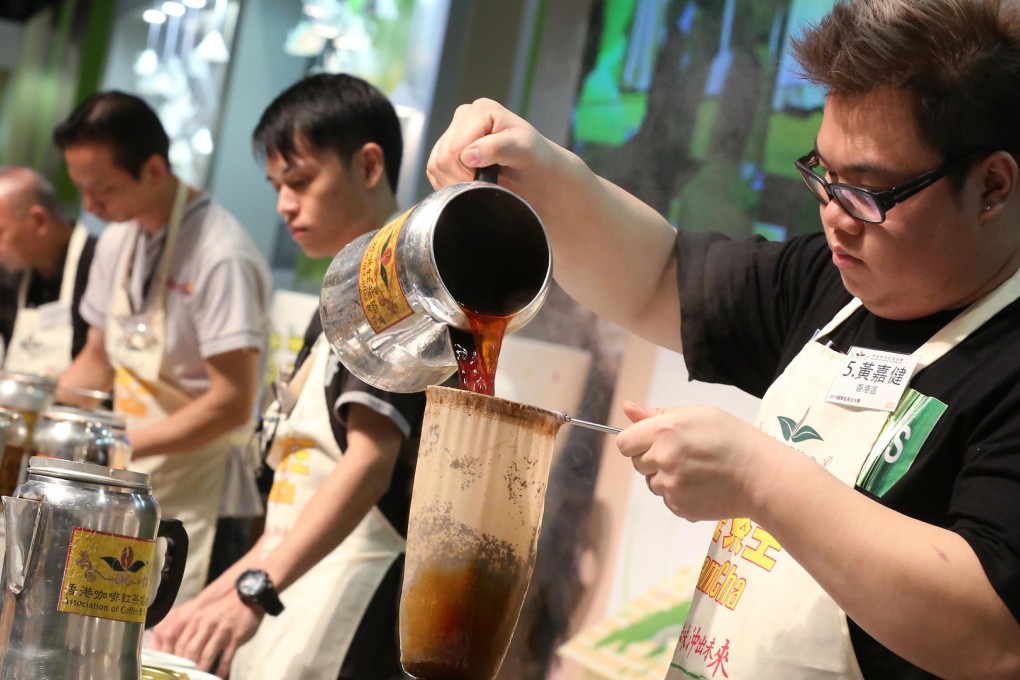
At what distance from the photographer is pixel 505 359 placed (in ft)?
8.25

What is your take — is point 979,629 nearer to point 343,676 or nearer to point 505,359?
point 343,676

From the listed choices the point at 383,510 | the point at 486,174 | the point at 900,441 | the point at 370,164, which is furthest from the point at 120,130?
the point at 900,441

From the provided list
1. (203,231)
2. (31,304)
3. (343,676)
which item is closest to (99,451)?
(343,676)

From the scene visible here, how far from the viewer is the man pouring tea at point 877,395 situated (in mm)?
1084

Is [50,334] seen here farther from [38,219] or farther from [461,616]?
[461,616]

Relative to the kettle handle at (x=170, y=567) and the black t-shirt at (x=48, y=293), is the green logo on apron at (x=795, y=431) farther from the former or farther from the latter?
the black t-shirt at (x=48, y=293)

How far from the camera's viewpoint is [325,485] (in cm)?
206

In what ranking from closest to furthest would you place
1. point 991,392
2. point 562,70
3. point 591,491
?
point 991,392 < point 591,491 < point 562,70

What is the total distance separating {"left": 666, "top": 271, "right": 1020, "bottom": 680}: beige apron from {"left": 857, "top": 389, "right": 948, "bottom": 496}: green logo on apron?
1 centimetres

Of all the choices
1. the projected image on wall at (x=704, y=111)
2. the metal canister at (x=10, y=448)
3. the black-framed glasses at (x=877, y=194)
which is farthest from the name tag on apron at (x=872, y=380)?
the metal canister at (x=10, y=448)

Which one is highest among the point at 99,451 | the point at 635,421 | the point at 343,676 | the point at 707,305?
the point at 707,305

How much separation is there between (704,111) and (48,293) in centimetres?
293

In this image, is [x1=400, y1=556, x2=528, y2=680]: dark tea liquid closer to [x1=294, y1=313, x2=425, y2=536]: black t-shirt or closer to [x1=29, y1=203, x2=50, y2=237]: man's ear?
[x1=294, y1=313, x2=425, y2=536]: black t-shirt

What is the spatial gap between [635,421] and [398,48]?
2129 millimetres
